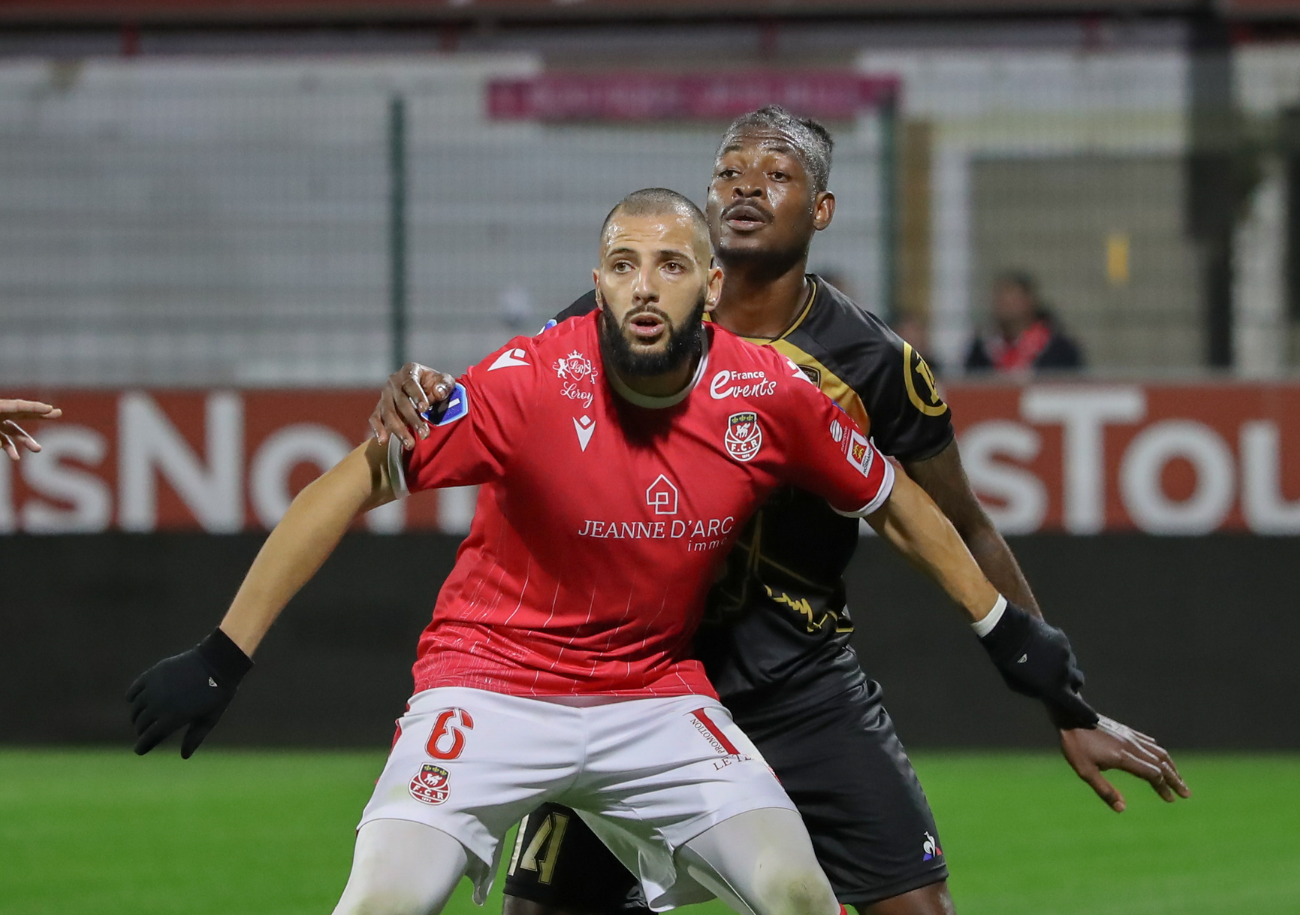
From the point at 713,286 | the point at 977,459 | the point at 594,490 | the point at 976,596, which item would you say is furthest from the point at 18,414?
the point at 977,459

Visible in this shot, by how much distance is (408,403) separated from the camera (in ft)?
13.2

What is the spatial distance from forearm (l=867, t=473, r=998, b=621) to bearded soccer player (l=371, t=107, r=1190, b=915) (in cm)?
22

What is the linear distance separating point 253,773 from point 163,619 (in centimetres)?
107

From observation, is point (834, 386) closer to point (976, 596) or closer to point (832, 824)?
point (976, 596)

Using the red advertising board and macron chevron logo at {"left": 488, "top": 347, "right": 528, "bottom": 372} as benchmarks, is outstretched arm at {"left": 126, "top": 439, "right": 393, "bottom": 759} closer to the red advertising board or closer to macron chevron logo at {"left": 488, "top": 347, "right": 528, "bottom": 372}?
macron chevron logo at {"left": 488, "top": 347, "right": 528, "bottom": 372}

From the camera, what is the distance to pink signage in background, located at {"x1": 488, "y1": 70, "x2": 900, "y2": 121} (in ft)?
36.5

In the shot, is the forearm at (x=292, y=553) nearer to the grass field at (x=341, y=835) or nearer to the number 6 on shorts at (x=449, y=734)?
the number 6 on shorts at (x=449, y=734)

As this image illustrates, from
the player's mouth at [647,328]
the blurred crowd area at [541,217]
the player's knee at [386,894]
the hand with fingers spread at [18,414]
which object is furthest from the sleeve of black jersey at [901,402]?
the blurred crowd area at [541,217]

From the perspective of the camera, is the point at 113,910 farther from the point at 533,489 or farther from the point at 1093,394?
the point at 1093,394

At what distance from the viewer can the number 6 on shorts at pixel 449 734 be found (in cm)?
397

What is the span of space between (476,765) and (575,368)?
886 millimetres

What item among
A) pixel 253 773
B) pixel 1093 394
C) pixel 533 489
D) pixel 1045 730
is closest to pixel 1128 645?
pixel 1045 730

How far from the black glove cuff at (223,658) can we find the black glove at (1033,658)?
169 centimetres

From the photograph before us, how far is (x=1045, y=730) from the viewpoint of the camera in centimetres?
973
